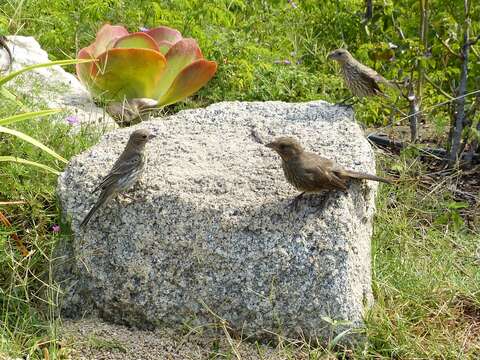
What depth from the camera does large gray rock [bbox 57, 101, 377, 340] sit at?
447 cm

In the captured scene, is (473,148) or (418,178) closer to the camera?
(418,178)

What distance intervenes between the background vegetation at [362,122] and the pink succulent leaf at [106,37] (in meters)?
0.48

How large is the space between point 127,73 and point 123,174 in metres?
2.11

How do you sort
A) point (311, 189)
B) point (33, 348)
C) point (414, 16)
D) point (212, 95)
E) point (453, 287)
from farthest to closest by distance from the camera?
1. point (414, 16)
2. point (212, 95)
3. point (453, 287)
4. point (311, 189)
5. point (33, 348)

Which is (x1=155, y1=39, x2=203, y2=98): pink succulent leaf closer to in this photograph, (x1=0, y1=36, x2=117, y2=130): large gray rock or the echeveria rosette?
the echeveria rosette

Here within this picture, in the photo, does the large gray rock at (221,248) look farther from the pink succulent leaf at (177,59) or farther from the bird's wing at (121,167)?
the pink succulent leaf at (177,59)

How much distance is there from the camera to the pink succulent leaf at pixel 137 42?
668 cm

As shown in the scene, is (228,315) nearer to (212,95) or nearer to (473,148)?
(212,95)

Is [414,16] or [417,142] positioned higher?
[414,16]

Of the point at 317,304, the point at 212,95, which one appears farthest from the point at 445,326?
the point at 212,95

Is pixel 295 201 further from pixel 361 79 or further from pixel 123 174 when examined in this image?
pixel 361 79

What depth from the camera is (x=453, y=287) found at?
5035 mm

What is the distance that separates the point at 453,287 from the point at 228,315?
1.41 m

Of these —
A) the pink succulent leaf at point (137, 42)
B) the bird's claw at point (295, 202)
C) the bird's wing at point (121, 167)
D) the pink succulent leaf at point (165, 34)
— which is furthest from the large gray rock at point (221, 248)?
the pink succulent leaf at point (165, 34)
